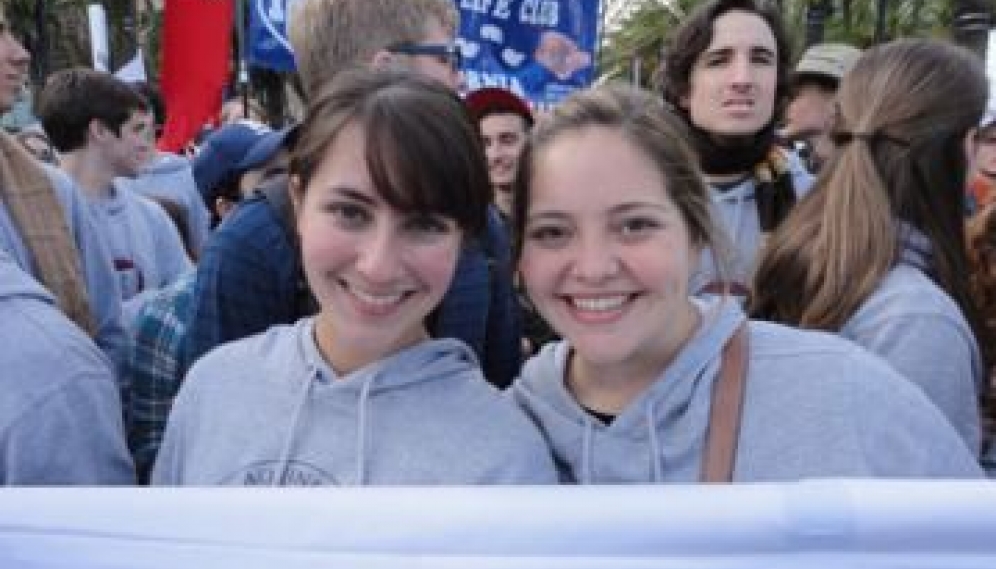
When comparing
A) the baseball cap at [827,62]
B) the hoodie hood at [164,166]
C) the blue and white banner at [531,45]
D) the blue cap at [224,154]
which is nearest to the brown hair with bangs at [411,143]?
the blue cap at [224,154]

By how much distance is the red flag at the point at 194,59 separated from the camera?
23.9ft

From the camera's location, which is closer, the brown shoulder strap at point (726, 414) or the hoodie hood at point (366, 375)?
the brown shoulder strap at point (726, 414)

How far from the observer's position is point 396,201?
1625 mm

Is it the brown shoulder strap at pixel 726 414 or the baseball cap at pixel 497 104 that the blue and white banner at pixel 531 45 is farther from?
the brown shoulder strap at pixel 726 414

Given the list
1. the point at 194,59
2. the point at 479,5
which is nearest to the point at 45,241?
the point at 479,5

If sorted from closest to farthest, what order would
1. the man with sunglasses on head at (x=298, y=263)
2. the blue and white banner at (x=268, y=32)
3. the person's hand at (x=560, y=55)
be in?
the man with sunglasses on head at (x=298, y=263), the person's hand at (x=560, y=55), the blue and white banner at (x=268, y=32)

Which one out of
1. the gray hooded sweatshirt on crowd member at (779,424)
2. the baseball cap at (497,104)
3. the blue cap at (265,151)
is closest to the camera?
the gray hooded sweatshirt on crowd member at (779,424)

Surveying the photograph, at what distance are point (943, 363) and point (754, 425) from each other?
22.0 inches

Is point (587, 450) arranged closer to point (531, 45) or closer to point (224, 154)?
point (224, 154)

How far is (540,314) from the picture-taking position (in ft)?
6.01

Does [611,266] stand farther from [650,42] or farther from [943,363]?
[650,42]

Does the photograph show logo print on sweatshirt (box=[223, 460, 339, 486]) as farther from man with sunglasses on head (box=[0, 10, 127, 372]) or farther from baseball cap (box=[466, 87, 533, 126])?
baseball cap (box=[466, 87, 533, 126])

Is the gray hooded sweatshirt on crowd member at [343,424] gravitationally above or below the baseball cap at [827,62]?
below

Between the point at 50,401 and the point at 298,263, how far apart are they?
21.6 inches
